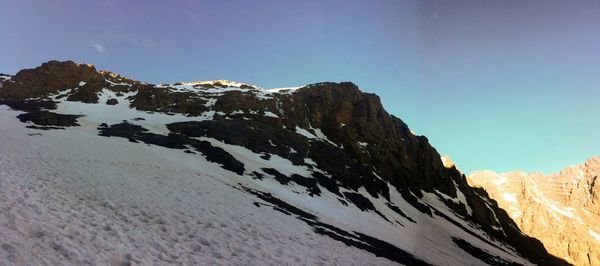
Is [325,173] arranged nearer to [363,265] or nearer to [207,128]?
[207,128]

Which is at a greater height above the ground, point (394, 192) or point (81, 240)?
point (394, 192)

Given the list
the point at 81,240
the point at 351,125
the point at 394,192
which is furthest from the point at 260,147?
the point at 81,240

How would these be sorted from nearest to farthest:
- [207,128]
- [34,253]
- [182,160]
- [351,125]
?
[34,253], [182,160], [207,128], [351,125]

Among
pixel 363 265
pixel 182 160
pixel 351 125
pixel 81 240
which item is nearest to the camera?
pixel 81 240

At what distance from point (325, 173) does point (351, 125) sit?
33.2 m

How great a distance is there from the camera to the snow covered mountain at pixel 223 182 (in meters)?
14.3

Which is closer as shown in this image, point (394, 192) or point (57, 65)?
point (394, 192)

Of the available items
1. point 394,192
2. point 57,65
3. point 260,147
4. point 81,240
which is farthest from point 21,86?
point 81,240

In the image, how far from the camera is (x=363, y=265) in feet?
63.4

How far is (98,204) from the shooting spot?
17219 millimetres

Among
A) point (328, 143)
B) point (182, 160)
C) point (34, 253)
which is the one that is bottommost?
point (34, 253)

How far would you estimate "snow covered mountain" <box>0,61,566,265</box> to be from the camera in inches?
565

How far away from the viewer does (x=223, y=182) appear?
3206 cm

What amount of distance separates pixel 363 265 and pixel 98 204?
12.4m
